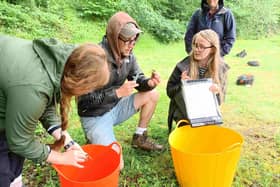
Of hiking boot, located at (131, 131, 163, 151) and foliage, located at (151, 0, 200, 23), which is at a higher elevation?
foliage, located at (151, 0, 200, 23)

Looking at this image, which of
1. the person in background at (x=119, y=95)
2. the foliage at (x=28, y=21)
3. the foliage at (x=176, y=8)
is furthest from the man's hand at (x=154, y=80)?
the foliage at (x=176, y=8)

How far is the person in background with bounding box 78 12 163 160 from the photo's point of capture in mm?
2281

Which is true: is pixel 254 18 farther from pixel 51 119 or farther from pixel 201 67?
pixel 51 119

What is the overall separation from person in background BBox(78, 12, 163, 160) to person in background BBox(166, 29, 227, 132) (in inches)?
7.5

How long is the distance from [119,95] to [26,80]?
3.48 feet

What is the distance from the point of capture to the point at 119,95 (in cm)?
231

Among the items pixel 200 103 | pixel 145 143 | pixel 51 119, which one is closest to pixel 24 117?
pixel 51 119

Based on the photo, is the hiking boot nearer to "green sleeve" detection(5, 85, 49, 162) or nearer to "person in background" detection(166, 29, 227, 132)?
"person in background" detection(166, 29, 227, 132)

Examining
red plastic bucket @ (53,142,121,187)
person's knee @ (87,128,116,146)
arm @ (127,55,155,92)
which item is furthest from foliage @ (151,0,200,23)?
red plastic bucket @ (53,142,121,187)

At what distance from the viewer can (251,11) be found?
8273 mm

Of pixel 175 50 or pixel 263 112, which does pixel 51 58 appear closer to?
pixel 263 112

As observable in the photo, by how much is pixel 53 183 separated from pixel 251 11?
24.0 feet

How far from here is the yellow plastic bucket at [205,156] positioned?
187 cm

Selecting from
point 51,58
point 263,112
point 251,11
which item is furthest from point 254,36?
point 51,58
